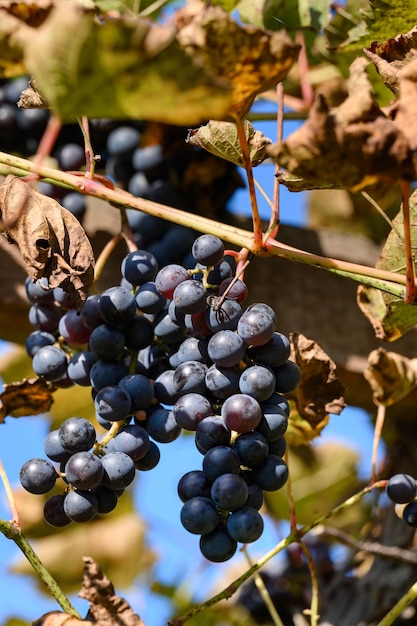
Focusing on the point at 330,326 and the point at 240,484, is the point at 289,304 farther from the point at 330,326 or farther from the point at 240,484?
the point at 240,484

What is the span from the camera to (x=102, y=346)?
0.84 metres

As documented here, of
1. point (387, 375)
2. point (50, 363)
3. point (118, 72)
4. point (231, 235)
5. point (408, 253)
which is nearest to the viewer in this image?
point (118, 72)

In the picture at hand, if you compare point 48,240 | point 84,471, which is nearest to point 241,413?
point 84,471

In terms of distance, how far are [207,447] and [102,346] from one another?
0.55ft

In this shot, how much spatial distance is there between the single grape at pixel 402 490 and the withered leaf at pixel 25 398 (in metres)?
0.42

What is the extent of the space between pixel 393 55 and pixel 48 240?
1.32ft

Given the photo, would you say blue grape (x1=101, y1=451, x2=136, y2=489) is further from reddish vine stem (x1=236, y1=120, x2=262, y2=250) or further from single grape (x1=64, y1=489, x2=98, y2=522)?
reddish vine stem (x1=236, y1=120, x2=262, y2=250)

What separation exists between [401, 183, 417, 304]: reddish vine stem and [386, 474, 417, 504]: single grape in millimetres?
271

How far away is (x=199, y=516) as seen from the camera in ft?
2.40

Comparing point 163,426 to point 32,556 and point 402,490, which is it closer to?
point 32,556

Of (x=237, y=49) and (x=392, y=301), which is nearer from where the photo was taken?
(x=237, y=49)

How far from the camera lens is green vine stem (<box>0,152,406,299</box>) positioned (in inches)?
30.7

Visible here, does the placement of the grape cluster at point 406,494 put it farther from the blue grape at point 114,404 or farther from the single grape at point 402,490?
the blue grape at point 114,404

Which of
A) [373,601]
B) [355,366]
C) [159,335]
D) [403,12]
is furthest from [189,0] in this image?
[373,601]
